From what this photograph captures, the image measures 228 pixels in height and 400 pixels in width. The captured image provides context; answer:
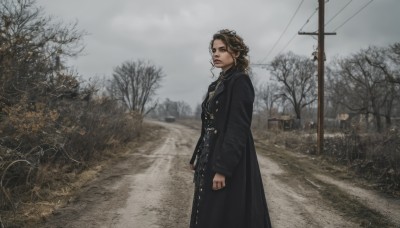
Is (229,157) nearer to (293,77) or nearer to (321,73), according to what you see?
(321,73)

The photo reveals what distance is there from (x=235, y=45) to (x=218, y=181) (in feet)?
3.54

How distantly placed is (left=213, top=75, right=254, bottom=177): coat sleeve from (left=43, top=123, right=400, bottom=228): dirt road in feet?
10.2

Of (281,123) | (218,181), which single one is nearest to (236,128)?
(218,181)

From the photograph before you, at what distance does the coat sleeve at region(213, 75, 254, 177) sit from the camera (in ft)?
8.63

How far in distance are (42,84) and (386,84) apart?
32.5 m

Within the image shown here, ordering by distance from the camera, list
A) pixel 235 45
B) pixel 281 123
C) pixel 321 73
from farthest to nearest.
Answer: pixel 281 123 → pixel 321 73 → pixel 235 45

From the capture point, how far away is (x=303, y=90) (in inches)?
1887

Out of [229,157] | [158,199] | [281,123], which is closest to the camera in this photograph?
[229,157]

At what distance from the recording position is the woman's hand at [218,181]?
2631 mm

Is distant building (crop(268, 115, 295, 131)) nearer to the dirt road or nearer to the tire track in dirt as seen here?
the dirt road

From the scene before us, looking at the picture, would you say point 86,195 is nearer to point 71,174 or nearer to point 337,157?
point 71,174

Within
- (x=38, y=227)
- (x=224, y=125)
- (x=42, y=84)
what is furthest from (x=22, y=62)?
(x=224, y=125)

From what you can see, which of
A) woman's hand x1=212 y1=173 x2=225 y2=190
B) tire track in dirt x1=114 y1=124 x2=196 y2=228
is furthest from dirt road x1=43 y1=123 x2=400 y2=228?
woman's hand x1=212 y1=173 x2=225 y2=190

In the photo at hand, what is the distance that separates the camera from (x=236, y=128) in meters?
2.69
